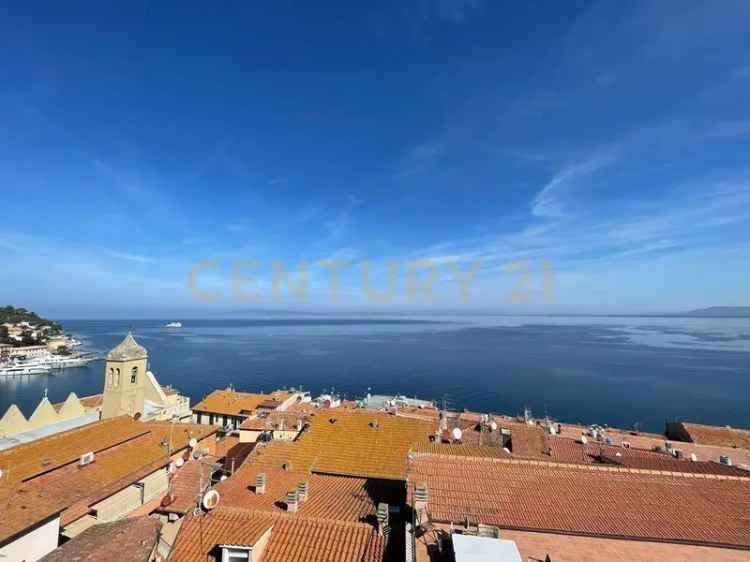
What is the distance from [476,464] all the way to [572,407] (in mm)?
65075

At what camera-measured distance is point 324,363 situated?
117m

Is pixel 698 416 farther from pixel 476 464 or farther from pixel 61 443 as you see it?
pixel 61 443

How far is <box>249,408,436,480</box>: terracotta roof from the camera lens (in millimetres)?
21172

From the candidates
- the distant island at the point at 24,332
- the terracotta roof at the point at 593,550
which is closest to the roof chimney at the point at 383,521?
the terracotta roof at the point at 593,550

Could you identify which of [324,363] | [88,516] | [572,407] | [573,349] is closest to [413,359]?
[324,363]

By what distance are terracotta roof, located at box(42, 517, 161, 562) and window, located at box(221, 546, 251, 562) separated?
2.02m

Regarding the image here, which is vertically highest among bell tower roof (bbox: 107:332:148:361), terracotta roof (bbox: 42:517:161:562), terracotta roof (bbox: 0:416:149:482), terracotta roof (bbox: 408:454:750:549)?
bell tower roof (bbox: 107:332:148:361)

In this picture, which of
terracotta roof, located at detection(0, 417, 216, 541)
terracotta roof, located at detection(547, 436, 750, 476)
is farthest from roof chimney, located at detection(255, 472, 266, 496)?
terracotta roof, located at detection(547, 436, 750, 476)

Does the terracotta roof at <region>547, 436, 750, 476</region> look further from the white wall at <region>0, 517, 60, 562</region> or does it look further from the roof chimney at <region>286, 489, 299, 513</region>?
the white wall at <region>0, 517, 60, 562</region>

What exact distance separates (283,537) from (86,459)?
19014 millimetres

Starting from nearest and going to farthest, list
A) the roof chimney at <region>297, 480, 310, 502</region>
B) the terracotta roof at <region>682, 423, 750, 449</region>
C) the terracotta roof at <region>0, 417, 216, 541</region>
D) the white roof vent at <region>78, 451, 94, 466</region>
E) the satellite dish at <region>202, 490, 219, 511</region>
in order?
the satellite dish at <region>202, 490, 219, 511</region> → the roof chimney at <region>297, 480, 310, 502</region> → the terracotta roof at <region>0, 417, 216, 541</region> → the white roof vent at <region>78, 451, 94, 466</region> → the terracotta roof at <region>682, 423, 750, 449</region>

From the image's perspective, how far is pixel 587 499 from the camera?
40.8ft

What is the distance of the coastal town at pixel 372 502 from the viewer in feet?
35.5

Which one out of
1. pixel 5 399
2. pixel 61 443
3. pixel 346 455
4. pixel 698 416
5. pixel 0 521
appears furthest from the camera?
pixel 5 399
